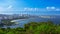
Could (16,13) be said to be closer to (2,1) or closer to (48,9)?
(2,1)

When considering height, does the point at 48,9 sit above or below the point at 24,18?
above

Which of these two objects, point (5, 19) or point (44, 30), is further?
point (5, 19)

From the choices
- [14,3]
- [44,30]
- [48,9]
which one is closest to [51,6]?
[48,9]

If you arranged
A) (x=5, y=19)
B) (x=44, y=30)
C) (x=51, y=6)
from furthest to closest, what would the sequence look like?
(x=51, y=6) < (x=5, y=19) < (x=44, y=30)

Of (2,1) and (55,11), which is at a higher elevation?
(2,1)

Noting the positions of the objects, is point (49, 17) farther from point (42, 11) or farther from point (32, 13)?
point (32, 13)

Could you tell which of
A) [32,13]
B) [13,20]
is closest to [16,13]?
[13,20]

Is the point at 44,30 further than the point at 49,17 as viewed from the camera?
No

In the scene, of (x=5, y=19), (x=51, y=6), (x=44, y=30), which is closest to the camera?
(x=44, y=30)

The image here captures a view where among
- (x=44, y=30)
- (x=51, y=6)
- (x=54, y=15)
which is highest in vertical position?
(x=51, y=6)
